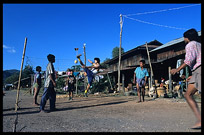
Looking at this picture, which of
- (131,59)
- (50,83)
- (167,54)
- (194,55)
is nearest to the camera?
(194,55)

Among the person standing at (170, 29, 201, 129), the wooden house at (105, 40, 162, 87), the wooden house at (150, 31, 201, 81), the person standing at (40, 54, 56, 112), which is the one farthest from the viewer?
the wooden house at (105, 40, 162, 87)

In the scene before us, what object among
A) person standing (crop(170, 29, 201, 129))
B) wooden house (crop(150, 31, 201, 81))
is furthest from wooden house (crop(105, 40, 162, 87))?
person standing (crop(170, 29, 201, 129))

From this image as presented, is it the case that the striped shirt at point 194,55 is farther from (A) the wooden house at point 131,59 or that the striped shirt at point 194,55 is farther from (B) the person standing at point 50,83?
(A) the wooden house at point 131,59

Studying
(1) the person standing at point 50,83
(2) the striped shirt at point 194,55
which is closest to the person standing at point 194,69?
(2) the striped shirt at point 194,55

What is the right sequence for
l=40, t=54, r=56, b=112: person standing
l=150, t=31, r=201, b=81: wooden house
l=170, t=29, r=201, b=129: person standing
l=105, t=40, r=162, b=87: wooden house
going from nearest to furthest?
l=170, t=29, r=201, b=129: person standing, l=40, t=54, r=56, b=112: person standing, l=150, t=31, r=201, b=81: wooden house, l=105, t=40, r=162, b=87: wooden house

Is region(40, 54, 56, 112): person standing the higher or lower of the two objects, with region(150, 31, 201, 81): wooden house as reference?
lower

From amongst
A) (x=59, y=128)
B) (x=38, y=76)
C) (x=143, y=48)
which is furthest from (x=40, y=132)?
(x=143, y=48)

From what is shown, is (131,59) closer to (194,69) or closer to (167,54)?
(167,54)

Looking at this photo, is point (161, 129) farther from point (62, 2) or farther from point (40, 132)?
point (62, 2)

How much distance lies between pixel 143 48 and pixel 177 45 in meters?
5.96

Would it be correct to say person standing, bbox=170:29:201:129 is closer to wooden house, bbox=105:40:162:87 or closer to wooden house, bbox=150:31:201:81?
wooden house, bbox=150:31:201:81

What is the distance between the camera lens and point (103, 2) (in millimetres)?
4535

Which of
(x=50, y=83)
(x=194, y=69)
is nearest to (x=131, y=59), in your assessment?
(x=50, y=83)

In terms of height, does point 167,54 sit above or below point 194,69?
above
